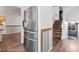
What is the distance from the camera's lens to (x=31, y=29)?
1.80m

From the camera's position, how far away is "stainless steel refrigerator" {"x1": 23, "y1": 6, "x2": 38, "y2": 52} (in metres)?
1.77

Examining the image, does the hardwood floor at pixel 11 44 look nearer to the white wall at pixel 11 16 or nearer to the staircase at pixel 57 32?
the white wall at pixel 11 16

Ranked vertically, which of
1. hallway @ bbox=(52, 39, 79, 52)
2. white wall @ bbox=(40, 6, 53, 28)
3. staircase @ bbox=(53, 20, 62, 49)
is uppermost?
white wall @ bbox=(40, 6, 53, 28)

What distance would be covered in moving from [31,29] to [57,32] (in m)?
0.43

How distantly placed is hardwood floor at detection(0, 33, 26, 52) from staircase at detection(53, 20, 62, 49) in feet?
1.75

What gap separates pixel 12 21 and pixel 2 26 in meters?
0.18

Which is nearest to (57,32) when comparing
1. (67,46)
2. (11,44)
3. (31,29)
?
(67,46)

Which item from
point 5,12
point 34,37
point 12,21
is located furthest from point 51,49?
point 5,12

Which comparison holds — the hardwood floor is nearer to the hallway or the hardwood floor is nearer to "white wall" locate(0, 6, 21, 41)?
"white wall" locate(0, 6, 21, 41)

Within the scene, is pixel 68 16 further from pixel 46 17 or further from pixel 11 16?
pixel 11 16

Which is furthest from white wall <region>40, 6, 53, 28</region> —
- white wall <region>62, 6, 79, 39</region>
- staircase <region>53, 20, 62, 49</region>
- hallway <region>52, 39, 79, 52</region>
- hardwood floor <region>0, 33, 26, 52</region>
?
hardwood floor <region>0, 33, 26, 52</region>

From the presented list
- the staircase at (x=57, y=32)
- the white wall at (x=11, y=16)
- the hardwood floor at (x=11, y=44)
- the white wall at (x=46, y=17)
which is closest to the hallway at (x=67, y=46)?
the staircase at (x=57, y=32)
